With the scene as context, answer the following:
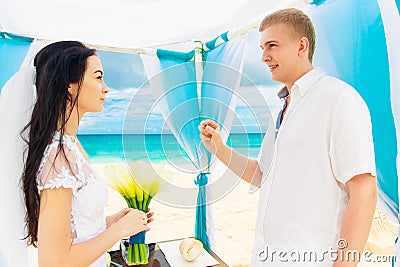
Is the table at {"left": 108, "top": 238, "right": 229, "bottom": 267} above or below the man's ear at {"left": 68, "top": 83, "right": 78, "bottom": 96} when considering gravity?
below

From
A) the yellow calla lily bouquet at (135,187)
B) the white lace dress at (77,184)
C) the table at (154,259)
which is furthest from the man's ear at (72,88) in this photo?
the table at (154,259)

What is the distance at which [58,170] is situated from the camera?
95 cm

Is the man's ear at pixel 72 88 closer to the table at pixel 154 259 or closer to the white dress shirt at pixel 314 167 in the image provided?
the white dress shirt at pixel 314 167

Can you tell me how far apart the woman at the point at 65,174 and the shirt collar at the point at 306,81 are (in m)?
0.68

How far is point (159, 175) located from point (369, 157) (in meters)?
0.72

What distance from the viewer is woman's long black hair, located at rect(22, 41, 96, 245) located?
1009 millimetres

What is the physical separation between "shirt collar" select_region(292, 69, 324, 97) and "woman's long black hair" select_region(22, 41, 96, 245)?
71 centimetres

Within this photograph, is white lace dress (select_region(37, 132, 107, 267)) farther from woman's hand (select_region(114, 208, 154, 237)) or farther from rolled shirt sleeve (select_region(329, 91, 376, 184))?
rolled shirt sleeve (select_region(329, 91, 376, 184))

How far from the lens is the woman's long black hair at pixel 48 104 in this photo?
1009mm

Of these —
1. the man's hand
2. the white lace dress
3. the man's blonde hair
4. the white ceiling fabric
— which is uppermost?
the white ceiling fabric

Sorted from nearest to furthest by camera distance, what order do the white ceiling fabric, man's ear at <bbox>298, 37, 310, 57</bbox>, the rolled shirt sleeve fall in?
1. the rolled shirt sleeve
2. man's ear at <bbox>298, 37, 310, 57</bbox>
3. the white ceiling fabric

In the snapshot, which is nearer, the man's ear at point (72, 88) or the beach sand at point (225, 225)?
the man's ear at point (72, 88)

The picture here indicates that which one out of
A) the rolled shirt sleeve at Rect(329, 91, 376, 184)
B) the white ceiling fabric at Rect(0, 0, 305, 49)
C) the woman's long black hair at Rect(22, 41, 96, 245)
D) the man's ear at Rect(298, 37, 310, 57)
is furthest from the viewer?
→ the white ceiling fabric at Rect(0, 0, 305, 49)

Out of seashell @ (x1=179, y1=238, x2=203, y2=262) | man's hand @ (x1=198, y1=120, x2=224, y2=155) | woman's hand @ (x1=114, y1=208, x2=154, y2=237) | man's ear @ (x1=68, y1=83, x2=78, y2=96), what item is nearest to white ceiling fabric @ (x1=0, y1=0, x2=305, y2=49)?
man's hand @ (x1=198, y1=120, x2=224, y2=155)
